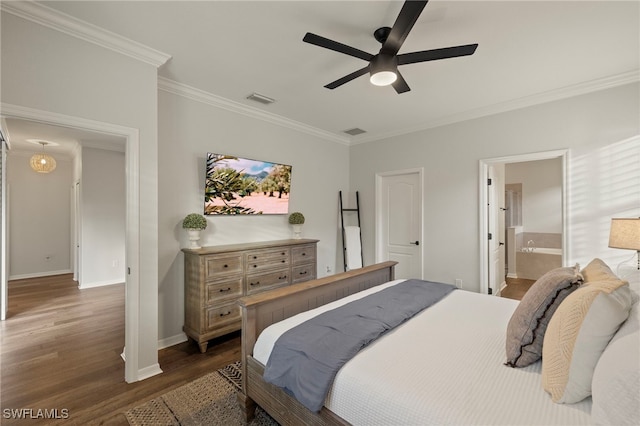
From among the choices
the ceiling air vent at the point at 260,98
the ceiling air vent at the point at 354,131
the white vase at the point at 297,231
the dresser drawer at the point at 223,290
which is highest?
the ceiling air vent at the point at 260,98

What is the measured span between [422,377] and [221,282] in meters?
2.23

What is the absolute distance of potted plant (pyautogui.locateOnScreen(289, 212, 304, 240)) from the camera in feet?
13.3

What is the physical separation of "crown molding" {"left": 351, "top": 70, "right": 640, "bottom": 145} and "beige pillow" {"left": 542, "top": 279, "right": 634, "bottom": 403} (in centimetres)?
294

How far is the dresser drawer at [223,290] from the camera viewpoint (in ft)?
9.23

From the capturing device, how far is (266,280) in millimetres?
3305

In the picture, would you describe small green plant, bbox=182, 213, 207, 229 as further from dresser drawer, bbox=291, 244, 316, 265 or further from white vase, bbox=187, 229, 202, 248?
dresser drawer, bbox=291, 244, 316, 265

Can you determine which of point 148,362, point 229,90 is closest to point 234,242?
point 148,362

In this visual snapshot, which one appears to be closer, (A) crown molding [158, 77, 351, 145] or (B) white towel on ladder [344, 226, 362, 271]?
(A) crown molding [158, 77, 351, 145]

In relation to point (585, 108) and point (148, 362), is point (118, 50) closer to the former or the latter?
point (148, 362)

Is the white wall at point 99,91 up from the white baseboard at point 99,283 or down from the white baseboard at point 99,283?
up

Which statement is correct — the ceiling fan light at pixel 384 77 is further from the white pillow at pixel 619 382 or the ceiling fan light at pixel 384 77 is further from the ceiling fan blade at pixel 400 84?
the white pillow at pixel 619 382

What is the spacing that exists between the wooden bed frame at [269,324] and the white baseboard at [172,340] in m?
1.47

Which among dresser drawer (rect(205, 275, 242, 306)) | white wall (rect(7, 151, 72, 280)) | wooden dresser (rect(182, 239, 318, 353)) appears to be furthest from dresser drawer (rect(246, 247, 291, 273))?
white wall (rect(7, 151, 72, 280))

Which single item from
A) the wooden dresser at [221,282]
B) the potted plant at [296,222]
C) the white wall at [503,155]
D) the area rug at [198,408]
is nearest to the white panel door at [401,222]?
the white wall at [503,155]
